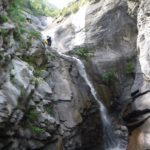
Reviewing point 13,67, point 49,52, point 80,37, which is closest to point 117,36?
point 80,37

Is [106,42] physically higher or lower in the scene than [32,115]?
higher

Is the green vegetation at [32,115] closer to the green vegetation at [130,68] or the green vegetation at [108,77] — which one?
the green vegetation at [108,77]

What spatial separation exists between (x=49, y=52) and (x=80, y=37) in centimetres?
508

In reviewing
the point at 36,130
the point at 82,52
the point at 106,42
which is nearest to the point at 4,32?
the point at 36,130

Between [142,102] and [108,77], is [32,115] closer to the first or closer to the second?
[142,102]

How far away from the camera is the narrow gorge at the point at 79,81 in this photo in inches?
555

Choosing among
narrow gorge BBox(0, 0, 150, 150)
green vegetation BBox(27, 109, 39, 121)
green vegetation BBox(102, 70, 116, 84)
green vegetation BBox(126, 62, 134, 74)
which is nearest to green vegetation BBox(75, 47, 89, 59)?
narrow gorge BBox(0, 0, 150, 150)

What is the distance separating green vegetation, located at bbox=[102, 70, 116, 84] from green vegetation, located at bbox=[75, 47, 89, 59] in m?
1.81

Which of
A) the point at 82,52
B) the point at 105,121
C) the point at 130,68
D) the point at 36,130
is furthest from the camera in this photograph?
the point at 82,52

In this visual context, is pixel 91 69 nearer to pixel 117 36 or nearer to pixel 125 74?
pixel 125 74

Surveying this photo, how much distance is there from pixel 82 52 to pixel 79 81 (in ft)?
12.0

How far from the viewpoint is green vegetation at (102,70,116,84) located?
21344 mm

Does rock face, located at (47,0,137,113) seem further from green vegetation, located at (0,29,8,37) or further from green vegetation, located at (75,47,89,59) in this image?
green vegetation, located at (0,29,8,37)

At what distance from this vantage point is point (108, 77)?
21.5 m
